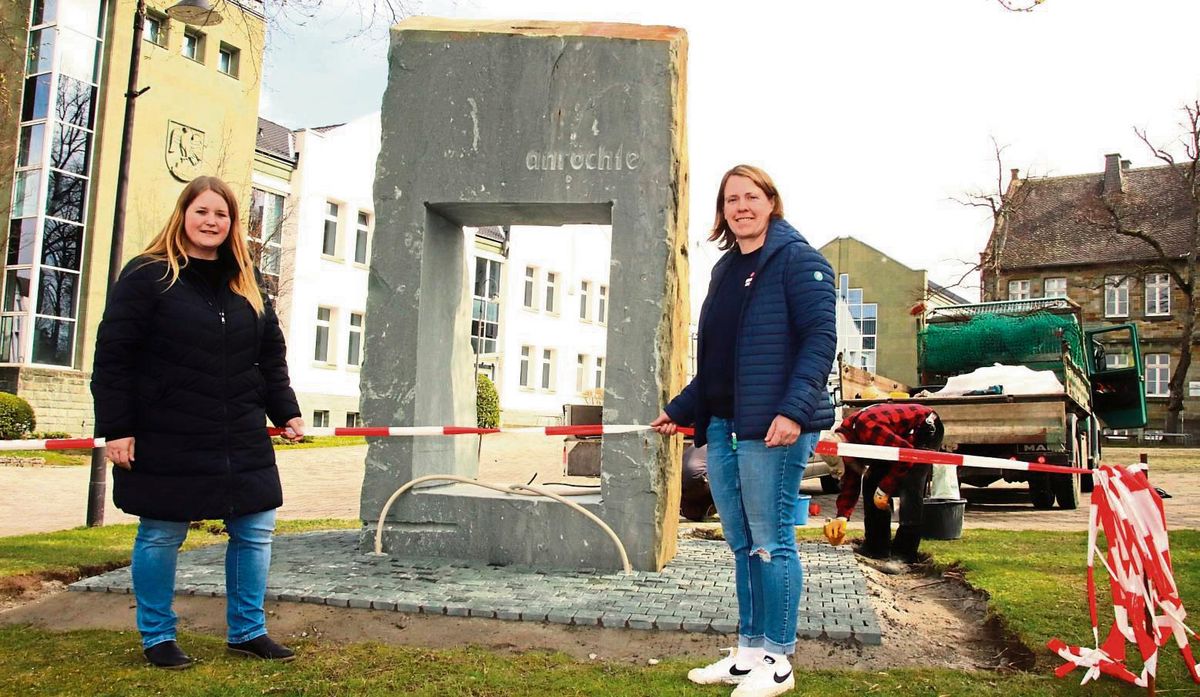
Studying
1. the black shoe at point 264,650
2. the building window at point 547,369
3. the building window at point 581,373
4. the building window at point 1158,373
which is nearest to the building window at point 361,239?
the building window at point 547,369

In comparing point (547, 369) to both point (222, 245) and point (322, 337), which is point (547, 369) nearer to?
point (322, 337)

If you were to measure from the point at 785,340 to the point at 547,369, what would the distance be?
35.2 metres

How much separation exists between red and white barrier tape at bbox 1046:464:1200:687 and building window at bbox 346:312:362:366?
28362 millimetres

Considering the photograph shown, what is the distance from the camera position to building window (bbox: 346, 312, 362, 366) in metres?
30.7

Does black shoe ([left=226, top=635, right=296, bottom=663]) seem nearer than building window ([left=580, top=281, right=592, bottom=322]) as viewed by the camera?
Yes

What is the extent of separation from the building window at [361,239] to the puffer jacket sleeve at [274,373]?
2769 centimetres

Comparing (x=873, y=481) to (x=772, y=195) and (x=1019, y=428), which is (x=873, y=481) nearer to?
(x=772, y=195)

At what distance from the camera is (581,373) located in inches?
1561

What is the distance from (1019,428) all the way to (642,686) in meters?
9.08

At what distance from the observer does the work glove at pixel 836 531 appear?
724 centimetres

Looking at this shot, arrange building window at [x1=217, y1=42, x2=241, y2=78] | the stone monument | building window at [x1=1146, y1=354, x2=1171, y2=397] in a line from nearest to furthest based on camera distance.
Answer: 1. the stone monument
2. building window at [x1=217, y1=42, x2=241, y2=78]
3. building window at [x1=1146, y1=354, x2=1171, y2=397]

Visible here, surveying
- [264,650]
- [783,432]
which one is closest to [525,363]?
[264,650]

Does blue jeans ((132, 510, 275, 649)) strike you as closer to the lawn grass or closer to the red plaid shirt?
the lawn grass

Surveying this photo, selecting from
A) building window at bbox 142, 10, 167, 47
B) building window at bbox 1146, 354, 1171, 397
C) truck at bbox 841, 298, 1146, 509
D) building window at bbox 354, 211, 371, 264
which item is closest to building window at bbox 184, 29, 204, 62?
building window at bbox 142, 10, 167, 47
